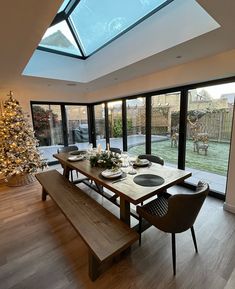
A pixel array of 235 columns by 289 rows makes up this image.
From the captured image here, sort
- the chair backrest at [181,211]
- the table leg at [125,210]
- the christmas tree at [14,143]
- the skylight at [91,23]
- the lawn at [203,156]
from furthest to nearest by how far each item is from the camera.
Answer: the christmas tree at [14,143] < the lawn at [203,156] < the skylight at [91,23] < the table leg at [125,210] < the chair backrest at [181,211]

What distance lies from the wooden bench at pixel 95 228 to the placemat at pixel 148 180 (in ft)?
1.58

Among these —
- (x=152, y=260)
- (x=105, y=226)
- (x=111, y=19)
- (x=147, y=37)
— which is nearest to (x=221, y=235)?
(x=152, y=260)

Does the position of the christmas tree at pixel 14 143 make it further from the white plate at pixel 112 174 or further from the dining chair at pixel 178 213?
the dining chair at pixel 178 213

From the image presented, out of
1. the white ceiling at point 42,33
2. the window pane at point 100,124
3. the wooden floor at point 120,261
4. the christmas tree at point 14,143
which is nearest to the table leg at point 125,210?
the wooden floor at point 120,261

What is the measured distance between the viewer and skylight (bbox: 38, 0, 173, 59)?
250 centimetres

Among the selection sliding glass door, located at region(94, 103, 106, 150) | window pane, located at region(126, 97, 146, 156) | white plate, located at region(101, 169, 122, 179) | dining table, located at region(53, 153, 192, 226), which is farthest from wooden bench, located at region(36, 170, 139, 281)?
sliding glass door, located at region(94, 103, 106, 150)

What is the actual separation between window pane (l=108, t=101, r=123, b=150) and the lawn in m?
1.39

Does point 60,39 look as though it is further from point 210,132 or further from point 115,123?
point 210,132

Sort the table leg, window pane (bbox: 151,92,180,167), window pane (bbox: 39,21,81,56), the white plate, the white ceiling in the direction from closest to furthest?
1. the white ceiling
2. the table leg
3. the white plate
4. window pane (bbox: 39,21,81,56)
5. window pane (bbox: 151,92,180,167)

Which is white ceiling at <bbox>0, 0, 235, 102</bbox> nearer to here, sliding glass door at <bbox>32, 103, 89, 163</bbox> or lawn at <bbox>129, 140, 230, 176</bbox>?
lawn at <bbox>129, 140, 230, 176</bbox>

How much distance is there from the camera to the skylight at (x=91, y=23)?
98.3 inches

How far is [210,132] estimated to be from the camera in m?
3.02

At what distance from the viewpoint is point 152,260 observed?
1751 mm

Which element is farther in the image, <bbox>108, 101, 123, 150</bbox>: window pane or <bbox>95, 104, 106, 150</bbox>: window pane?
<bbox>95, 104, 106, 150</bbox>: window pane
